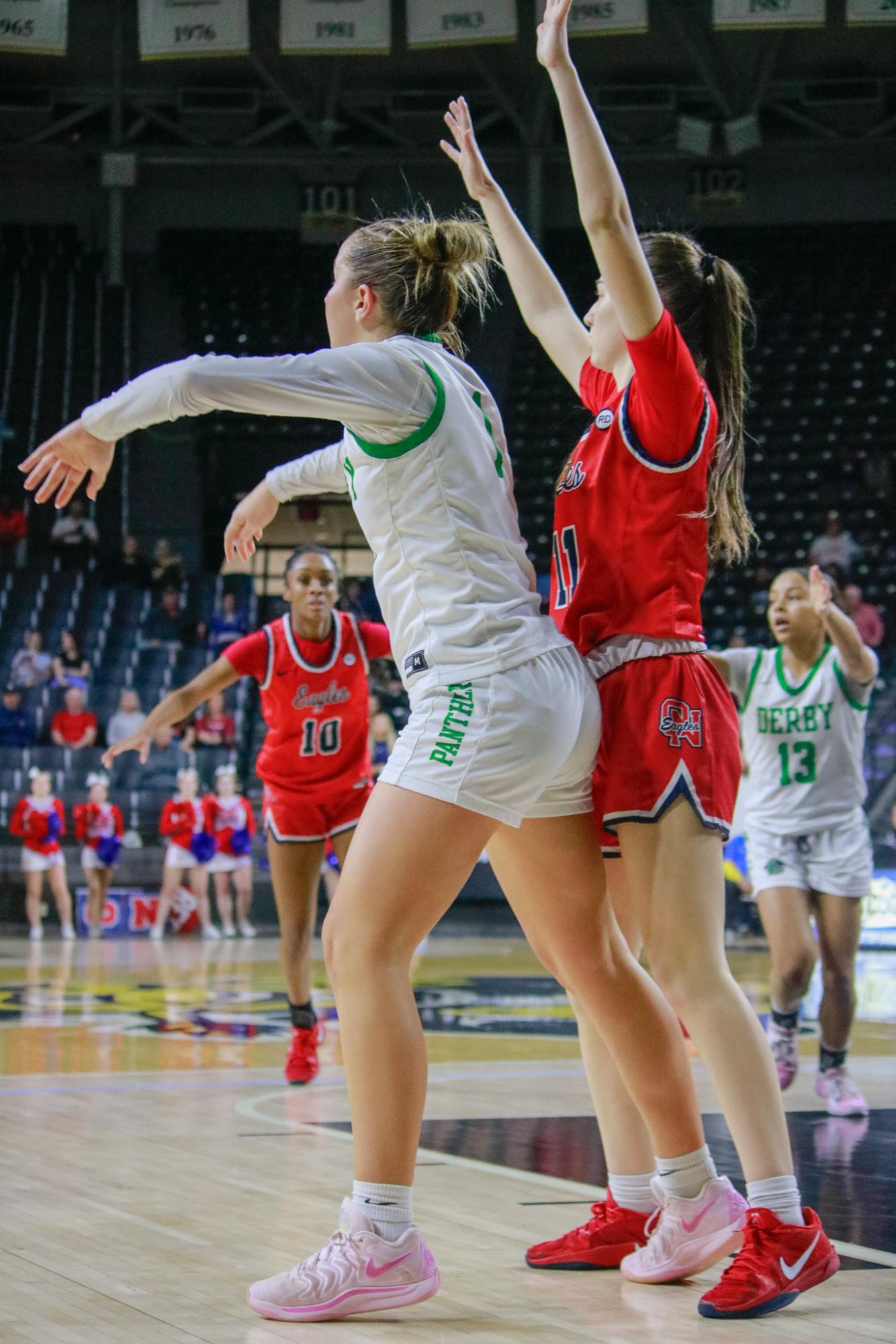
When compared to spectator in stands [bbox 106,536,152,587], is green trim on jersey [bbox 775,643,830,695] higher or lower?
lower

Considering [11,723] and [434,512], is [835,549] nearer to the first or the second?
[11,723]

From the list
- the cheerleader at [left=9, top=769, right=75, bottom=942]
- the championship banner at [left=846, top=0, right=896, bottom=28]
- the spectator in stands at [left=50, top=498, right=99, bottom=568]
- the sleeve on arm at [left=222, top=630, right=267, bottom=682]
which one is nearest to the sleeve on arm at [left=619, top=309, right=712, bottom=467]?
the sleeve on arm at [left=222, top=630, right=267, bottom=682]

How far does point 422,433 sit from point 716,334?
30.6 inches

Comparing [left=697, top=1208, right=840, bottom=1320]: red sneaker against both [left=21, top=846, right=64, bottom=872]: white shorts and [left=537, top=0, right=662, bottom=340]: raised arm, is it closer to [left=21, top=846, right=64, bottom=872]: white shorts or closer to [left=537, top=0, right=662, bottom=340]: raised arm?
[left=537, top=0, right=662, bottom=340]: raised arm

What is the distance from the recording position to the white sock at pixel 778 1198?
2.94 meters

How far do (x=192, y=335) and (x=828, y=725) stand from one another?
691 inches

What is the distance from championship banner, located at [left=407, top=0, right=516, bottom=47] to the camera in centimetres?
1672

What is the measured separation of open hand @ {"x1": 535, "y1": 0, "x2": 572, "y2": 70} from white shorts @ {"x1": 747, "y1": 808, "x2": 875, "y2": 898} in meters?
→ 3.53

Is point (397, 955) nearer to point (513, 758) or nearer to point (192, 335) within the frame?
point (513, 758)

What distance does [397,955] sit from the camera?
288 cm

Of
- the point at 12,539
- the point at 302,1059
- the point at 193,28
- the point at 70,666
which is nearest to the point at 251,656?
the point at 302,1059

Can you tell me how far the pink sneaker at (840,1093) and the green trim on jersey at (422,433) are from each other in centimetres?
346

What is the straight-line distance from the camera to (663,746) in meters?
3.05

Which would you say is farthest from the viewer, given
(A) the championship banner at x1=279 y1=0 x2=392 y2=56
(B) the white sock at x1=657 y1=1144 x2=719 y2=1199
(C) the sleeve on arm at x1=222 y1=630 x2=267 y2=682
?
(A) the championship banner at x1=279 y1=0 x2=392 y2=56
